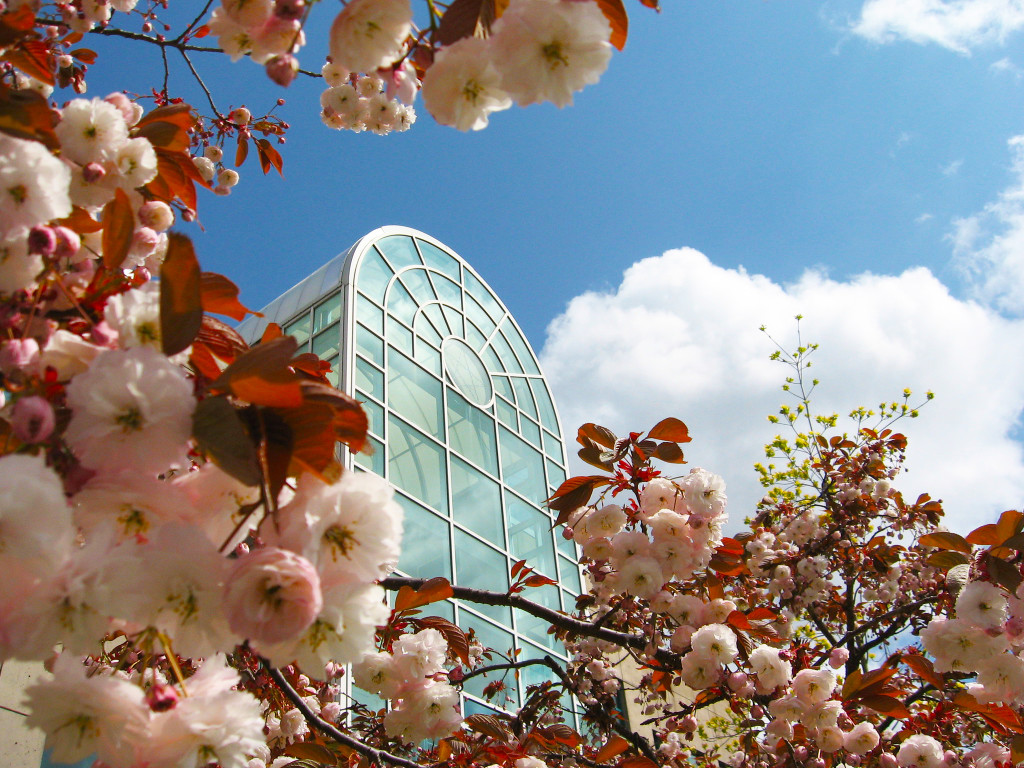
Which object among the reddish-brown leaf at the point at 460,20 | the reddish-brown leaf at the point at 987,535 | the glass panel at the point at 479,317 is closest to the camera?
the reddish-brown leaf at the point at 460,20

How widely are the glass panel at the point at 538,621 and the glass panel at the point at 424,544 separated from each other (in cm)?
129

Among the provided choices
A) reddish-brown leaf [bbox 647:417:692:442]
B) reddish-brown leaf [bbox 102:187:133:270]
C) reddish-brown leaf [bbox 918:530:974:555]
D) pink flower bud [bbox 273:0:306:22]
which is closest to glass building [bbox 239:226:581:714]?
reddish-brown leaf [bbox 647:417:692:442]

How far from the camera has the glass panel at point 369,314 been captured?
8.69 metres

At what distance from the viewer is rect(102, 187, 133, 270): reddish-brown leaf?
97 cm

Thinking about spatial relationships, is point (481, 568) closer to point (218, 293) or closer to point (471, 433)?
point (471, 433)

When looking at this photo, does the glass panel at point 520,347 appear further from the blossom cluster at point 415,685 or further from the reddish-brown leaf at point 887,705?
the reddish-brown leaf at point 887,705

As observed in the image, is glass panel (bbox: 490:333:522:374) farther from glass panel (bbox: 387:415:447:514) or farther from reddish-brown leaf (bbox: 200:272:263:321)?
reddish-brown leaf (bbox: 200:272:263:321)

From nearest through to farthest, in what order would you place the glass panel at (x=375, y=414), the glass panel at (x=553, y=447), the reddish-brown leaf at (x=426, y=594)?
the reddish-brown leaf at (x=426, y=594)
the glass panel at (x=375, y=414)
the glass panel at (x=553, y=447)

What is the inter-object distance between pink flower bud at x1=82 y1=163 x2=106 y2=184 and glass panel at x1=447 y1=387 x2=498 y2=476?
8198 mm

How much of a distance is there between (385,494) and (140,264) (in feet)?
2.56

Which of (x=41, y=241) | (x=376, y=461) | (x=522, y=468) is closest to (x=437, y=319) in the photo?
(x=522, y=468)

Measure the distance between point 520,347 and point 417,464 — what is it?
3970 mm

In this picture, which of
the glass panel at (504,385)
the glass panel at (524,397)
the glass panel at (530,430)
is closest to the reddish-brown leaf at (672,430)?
the glass panel at (504,385)

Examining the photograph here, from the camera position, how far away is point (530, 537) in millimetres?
9906
